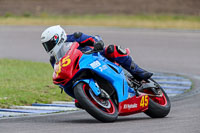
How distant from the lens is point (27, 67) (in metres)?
14.5

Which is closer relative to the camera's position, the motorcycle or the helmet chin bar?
the motorcycle

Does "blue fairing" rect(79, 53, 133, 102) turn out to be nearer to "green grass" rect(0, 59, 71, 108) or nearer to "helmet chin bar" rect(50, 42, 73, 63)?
"helmet chin bar" rect(50, 42, 73, 63)

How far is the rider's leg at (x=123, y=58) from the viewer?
695cm

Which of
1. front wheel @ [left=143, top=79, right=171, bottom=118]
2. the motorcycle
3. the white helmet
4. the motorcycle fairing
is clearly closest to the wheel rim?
the motorcycle

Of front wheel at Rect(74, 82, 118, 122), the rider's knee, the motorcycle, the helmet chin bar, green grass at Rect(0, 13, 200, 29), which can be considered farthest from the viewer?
green grass at Rect(0, 13, 200, 29)

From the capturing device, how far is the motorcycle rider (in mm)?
6641

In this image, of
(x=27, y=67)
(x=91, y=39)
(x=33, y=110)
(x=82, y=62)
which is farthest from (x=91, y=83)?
(x=27, y=67)

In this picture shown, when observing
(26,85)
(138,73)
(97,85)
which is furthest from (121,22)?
(97,85)

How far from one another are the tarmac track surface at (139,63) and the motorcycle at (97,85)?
0.19m

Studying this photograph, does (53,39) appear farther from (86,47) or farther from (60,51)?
(86,47)

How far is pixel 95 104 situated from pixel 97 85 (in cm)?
24

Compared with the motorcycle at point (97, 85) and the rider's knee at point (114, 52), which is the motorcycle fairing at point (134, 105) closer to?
the motorcycle at point (97, 85)

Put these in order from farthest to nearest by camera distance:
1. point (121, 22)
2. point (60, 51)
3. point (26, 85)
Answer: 1. point (121, 22)
2. point (26, 85)
3. point (60, 51)

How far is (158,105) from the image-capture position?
23.9ft
